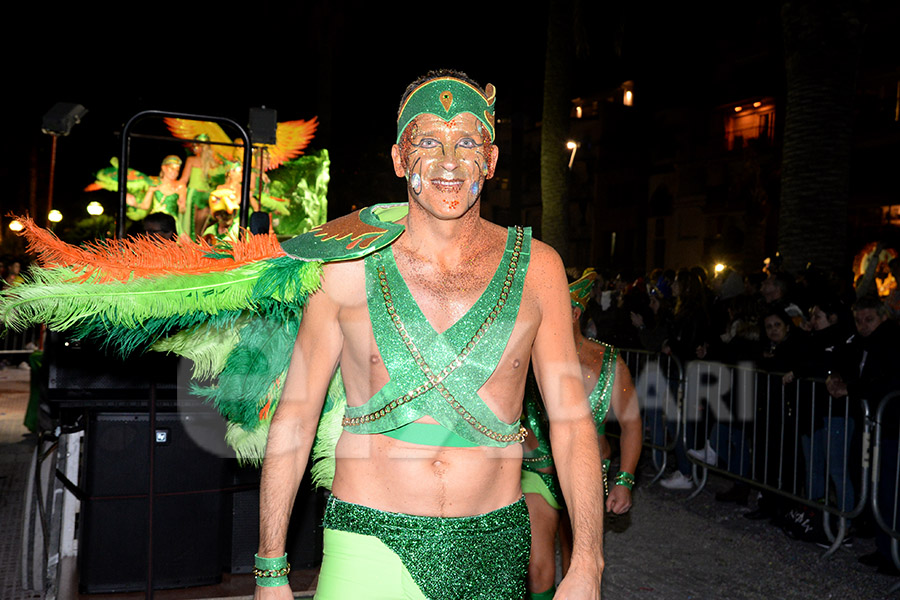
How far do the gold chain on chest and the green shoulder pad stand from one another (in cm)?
11

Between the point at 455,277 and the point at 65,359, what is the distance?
83.4 inches

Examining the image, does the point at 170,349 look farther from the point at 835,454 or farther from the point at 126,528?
the point at 835,454

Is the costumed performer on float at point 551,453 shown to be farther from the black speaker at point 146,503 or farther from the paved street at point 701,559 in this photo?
the black speaker at point 146,503

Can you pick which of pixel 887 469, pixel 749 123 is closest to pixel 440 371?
pixel 887 469

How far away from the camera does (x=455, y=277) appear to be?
108 inches

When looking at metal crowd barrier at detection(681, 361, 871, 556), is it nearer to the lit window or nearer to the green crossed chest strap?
the green crossed chest strap

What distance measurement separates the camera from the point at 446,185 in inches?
106

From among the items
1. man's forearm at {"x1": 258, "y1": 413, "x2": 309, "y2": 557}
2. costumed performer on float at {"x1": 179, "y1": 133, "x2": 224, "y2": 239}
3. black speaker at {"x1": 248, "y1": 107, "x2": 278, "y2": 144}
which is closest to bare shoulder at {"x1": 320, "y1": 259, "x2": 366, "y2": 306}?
man's forearm at {"x1": 258, "y1": 413, "x2": 309, "y2": 557}

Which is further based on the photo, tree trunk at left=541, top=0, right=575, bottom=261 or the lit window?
the lit window

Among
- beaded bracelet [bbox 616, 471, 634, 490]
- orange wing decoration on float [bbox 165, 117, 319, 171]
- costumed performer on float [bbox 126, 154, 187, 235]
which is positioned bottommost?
beaded bracelet [bbox 616, 471, 634, 490]

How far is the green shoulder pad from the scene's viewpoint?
2615mm

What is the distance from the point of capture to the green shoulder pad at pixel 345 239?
2615mm

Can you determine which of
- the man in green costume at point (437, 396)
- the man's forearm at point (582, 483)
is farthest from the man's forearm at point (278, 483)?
the man's forearm at point (582, 483)

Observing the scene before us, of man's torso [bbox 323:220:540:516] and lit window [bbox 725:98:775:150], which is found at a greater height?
lit window [bbox 725:98:775:150]
